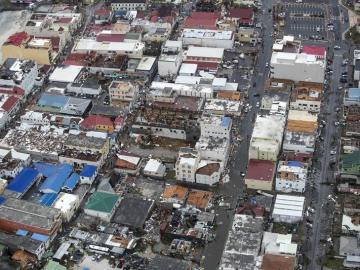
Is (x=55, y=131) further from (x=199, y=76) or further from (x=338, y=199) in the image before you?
(x=338, y=199)

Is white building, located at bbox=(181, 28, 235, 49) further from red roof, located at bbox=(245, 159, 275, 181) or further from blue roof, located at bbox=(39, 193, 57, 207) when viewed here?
blue roof, located at bbox=(39, 193, 57, 207)

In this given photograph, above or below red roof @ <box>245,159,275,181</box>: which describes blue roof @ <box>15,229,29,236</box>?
below

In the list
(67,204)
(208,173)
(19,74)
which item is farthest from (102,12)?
(67,204)

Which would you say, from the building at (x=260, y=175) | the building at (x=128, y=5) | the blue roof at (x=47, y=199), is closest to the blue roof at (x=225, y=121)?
the building at (x=260, y=175)

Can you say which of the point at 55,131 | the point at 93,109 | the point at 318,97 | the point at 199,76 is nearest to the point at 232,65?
the point at 199,76

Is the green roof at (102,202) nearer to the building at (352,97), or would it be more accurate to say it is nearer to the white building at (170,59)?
the white building at (170,59)

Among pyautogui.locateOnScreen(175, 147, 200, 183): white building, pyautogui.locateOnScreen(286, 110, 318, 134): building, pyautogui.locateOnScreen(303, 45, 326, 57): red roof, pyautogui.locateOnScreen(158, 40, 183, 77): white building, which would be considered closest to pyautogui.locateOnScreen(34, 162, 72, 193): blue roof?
pyautogui.locateOnScreen(175, 147, 200, 183): white building
